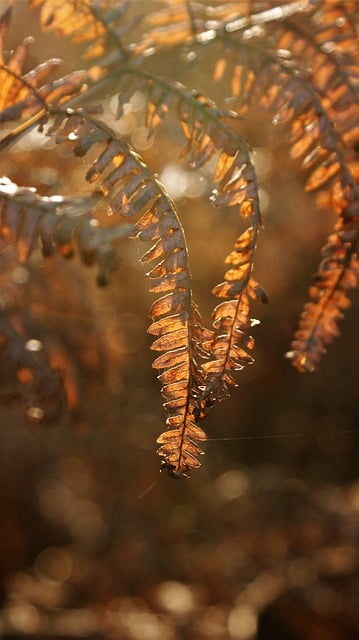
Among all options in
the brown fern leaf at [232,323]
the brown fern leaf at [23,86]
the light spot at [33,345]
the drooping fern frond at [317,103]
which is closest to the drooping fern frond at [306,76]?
the drooping fern frond at [317,103]

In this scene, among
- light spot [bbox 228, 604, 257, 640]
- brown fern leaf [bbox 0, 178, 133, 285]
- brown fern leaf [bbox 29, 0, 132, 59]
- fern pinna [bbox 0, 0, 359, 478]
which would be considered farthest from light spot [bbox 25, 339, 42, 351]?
light spot [bbox 228, 604, 257, 640]

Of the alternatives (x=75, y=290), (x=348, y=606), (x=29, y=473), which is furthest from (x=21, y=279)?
(x=29, y=473)

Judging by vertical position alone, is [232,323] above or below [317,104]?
below

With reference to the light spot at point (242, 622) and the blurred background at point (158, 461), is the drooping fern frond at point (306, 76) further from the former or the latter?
the light spot at point (242, 622)

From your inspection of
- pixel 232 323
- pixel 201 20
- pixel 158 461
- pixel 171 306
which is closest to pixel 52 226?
pixel 171 306

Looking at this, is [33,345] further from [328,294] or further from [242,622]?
[242,622]

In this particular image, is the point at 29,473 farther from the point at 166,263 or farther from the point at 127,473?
the point at 166,263
